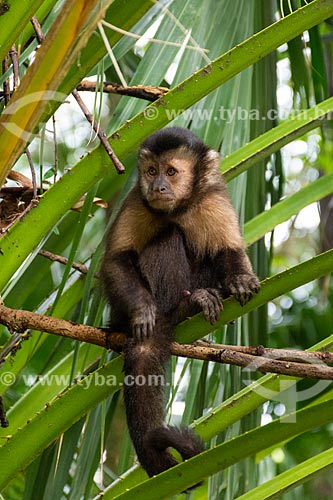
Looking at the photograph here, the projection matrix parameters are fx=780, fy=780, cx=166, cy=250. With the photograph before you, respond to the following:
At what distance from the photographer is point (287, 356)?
2193mm

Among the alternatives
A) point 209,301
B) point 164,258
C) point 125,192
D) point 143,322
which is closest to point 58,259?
point 125,192

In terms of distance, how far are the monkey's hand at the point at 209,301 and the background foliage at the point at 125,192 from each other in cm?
9

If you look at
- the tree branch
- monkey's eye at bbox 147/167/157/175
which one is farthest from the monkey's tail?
monkey's eye at bbox 147/167/157/175

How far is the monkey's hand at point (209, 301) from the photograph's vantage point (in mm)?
2562

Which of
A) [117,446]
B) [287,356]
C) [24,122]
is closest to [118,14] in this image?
[24,122]

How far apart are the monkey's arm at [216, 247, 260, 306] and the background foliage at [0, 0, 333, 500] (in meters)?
0.08

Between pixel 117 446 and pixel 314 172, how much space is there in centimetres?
454

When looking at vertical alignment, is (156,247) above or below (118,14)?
above

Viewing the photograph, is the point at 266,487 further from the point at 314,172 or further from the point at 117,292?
the point at 314,172

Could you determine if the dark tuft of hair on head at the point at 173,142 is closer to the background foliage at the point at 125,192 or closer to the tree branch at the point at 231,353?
the background foliage at the point at 125,192

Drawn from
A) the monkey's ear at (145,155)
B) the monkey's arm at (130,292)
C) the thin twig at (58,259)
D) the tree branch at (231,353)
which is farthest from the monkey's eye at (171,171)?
the tree branch at (231,353)

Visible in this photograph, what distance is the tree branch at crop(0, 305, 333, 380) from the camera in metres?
2.06

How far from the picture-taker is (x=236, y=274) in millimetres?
3252

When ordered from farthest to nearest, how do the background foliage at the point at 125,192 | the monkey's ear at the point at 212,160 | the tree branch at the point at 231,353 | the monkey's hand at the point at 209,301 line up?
1. the monkey's ear at the point at 212,160
2. the monkey's hand at the point at 209,301
3. the tree branch at the point at 231,353
4. the background foliage at the point at 125,192
